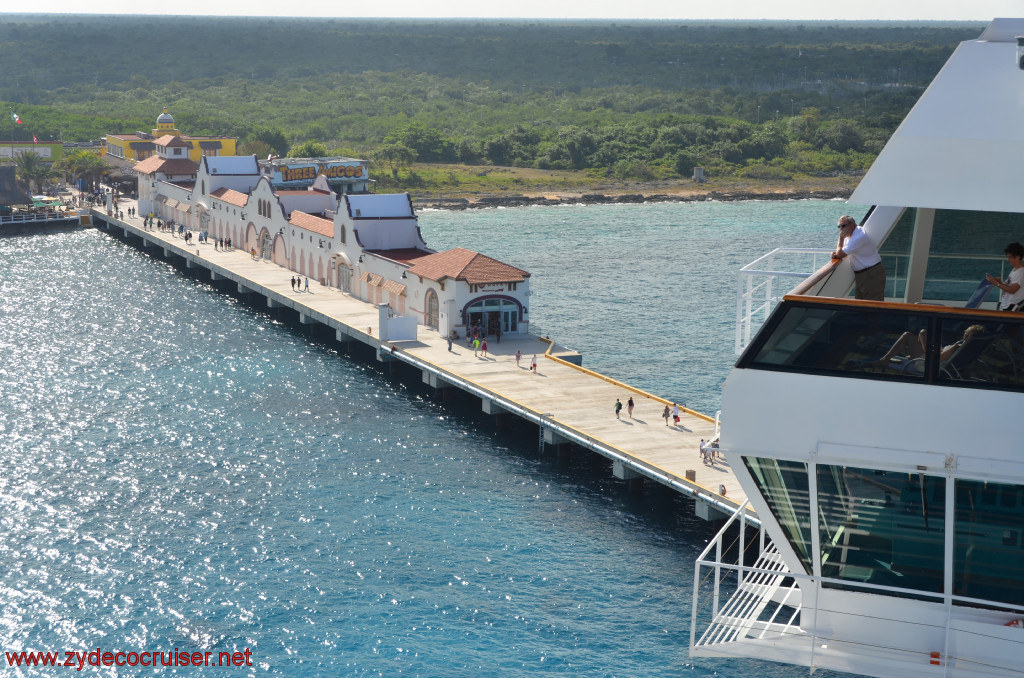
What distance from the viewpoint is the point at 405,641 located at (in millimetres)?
35906

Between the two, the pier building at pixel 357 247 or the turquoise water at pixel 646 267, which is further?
the turquoise water at pixel 646 267

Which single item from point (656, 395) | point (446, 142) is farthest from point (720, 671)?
point (446, 142)

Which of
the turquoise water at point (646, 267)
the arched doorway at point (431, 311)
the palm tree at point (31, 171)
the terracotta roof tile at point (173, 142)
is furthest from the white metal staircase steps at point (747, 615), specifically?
the palm tree at point (31, 171)

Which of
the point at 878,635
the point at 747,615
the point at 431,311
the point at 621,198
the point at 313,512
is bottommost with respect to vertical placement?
the point at 313,512

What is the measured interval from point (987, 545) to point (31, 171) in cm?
13751

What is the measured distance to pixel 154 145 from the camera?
14475 cm

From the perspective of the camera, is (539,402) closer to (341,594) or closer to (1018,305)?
(341,594)

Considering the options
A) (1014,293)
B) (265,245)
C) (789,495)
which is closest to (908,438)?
(789,495)

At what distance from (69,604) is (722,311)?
179ft

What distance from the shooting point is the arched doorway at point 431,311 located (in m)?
70.2

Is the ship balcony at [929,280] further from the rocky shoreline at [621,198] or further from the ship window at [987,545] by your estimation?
the rocky shoreline at [621,198]

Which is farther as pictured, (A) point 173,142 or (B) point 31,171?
(B) point 31,171

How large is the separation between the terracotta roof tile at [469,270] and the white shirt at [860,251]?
1987 inches

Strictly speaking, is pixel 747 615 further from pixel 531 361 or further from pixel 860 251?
pixel 531 361
